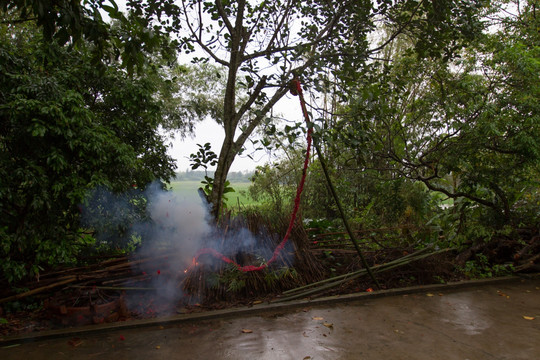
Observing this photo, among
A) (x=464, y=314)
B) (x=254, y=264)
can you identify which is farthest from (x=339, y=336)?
(x=464, y=314)

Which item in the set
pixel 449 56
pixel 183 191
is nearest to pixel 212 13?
pixel 183 191

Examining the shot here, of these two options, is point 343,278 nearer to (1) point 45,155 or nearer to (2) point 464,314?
(2) point 464,314

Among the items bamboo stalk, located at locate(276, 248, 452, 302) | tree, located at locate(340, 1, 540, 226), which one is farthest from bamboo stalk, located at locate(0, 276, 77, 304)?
tree, located at locate(340, 1, 540, 226)

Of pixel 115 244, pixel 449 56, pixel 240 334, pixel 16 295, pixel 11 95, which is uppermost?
pixel 449 56

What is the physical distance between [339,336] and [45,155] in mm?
3895

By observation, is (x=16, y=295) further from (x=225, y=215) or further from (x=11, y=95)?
(x=225, y=215)

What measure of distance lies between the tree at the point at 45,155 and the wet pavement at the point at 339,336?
116 centimetres

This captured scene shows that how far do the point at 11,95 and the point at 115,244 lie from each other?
264 cm

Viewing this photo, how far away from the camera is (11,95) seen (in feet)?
13.4

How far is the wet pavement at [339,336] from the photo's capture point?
3.64 m

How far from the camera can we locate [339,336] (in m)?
4.01

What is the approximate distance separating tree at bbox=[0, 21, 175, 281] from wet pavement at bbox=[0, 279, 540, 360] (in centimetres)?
116

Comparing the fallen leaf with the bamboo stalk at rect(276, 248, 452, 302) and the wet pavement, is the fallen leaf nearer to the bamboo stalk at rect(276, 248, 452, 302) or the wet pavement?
the wet pavement

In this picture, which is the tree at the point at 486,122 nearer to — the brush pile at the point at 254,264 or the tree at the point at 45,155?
the brush pile at the point at 254,264
